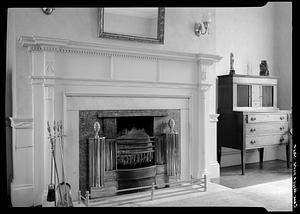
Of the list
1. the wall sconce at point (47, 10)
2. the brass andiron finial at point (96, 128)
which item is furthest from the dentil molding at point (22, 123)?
the wall sconce at point (47, 10)

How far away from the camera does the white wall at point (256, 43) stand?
406 cm

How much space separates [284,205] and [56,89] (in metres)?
2.24

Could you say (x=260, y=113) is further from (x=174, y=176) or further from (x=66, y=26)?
(x=66, y=26)

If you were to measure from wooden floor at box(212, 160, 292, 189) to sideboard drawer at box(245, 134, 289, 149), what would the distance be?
1.19ft

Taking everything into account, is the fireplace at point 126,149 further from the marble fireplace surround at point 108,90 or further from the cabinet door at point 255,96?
the cabinet door at point 255,96

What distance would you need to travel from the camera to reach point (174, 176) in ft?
9.96

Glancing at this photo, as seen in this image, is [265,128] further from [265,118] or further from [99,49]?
[99,49]

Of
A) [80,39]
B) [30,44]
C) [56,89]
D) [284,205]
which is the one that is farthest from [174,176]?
[30,44]

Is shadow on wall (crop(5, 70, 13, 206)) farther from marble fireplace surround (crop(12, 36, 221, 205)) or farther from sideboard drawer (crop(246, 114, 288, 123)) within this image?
sideboard drawer (crop(246, 114, 288, 123))

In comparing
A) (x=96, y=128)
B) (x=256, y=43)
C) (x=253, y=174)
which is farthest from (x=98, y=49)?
(x=256, y=43)

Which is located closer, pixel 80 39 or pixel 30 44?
pixel 30 44

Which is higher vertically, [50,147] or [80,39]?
[80,39]

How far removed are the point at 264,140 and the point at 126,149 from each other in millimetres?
1925

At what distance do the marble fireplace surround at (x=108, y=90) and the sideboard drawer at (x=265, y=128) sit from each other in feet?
1.61
